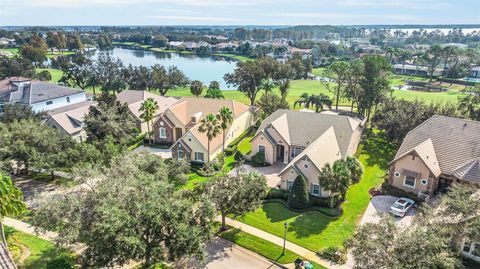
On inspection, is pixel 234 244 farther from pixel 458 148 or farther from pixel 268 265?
pixel 458 148

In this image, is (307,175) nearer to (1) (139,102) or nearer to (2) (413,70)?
Result: (1) (139,102)

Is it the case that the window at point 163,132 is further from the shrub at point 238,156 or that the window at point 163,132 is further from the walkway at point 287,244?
the walkway at point 287,244

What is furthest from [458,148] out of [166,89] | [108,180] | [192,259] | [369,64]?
[166,89]

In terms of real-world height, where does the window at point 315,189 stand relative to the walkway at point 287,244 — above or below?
above

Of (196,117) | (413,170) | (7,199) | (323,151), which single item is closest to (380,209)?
(413,170)

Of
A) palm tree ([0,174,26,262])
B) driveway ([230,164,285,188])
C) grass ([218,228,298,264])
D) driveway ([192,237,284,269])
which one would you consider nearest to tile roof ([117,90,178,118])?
driveway ([230,164,285,188])

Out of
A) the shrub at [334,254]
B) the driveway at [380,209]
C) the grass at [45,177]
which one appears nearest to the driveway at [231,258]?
the shrub at [334,254]
